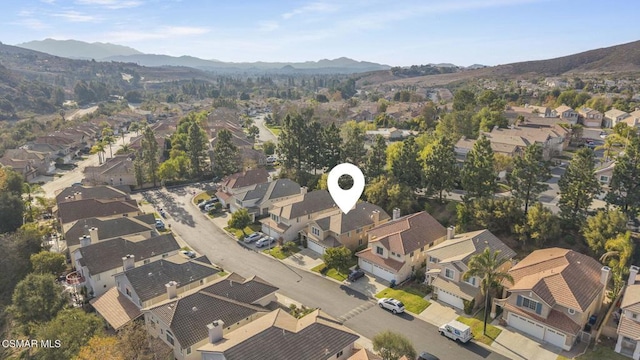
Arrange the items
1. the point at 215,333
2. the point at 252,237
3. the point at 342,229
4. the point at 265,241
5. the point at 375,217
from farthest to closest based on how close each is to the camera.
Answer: the point at 252,237, the point at 265,241, the point at 375,217, the point at 342,229, the point at 215,333

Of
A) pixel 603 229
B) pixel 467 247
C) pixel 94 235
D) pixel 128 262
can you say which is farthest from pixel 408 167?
pixel 94 235

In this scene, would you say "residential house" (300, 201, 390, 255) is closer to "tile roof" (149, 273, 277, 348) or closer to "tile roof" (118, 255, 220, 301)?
"tile roof" (118, 255, 220, 301)

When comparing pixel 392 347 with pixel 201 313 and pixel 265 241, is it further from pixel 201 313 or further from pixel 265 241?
pixel 265 241

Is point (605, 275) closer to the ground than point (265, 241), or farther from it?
farther from it

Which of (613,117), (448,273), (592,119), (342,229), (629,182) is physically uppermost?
(613,117)

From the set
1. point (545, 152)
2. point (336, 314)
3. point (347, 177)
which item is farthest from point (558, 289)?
point (545, 152)

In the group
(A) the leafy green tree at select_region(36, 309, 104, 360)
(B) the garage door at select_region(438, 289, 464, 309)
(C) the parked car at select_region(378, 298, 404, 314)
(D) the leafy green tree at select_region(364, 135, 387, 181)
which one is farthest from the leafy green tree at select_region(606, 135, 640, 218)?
(A) the leafy green tree at select_region(36, 309, 104, 360)

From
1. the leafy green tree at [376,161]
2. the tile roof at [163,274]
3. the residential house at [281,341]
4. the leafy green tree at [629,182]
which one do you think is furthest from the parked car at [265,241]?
the leafy green tree at [629,182]
